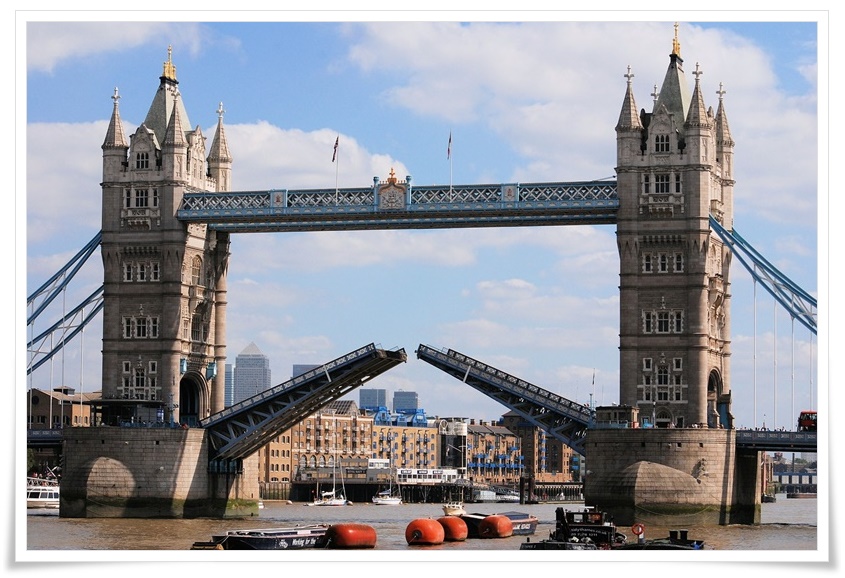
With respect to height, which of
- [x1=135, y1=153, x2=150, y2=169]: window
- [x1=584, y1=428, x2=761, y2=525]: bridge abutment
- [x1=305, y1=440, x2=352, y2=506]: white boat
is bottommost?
[x1=305, y1=440, x2=352, y2=506]: white boat

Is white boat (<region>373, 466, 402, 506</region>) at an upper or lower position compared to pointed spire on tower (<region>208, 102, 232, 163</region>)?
lower

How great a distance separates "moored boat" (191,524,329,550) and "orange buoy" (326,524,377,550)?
53 centimetres

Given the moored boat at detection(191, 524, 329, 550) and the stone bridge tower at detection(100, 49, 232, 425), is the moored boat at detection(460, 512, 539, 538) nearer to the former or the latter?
the moored boat at detection(191, 524, 329, 550)

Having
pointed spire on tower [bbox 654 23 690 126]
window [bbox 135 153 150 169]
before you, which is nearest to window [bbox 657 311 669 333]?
pointed spire on tower [bbox 654 23 690 126]

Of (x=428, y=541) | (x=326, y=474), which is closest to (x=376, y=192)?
(x=428, y=541)

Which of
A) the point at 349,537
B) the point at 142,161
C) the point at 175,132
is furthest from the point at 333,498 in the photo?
the point at 349,537

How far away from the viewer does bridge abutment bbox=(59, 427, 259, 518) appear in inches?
3595

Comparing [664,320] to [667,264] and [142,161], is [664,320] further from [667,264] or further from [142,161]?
[142,161]

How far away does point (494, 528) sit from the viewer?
82500 millimetres

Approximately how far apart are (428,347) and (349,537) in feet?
69.7

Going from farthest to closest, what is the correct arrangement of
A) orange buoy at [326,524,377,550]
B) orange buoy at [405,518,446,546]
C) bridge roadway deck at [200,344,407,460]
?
1. bridge roadway deck at [200,344,407,460]
2. orange buoy at [405,518,446,546]
3. orange buoy at [326,524,377,550]

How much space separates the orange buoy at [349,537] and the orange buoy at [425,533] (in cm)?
238

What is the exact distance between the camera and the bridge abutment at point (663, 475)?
83625 millimetres
